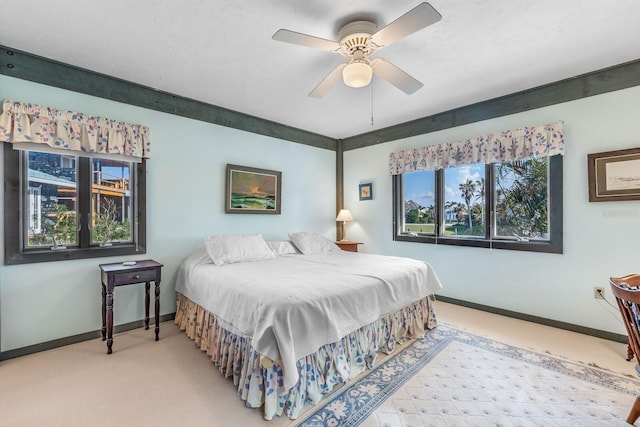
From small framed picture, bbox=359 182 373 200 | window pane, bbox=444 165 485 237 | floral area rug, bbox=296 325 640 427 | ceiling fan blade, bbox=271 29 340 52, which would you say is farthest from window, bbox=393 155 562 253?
ceiling fan blade, bbox=271 29 340 52

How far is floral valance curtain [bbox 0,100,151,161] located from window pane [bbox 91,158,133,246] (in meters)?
0.18

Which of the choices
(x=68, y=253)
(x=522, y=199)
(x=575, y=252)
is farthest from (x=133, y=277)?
(x=575, y=252)

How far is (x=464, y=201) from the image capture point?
3.82 metres

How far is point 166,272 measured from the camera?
3217 millimetres

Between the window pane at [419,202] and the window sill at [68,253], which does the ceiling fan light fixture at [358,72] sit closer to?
the window pane at [419,202]

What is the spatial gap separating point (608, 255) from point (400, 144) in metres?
2.69

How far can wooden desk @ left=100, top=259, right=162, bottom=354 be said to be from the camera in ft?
8.08

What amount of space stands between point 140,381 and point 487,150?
4.13 metres

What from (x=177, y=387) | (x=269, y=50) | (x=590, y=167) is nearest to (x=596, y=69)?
(x=590, y=167)

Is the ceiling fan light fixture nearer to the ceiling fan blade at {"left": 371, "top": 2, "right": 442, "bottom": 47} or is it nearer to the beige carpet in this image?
the ceiling fan blade at {"left": 371, "top": 2, "right": 442, "bottom": 47}

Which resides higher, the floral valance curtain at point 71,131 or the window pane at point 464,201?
the floral valance curtain at point 71,131

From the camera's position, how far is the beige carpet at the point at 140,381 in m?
1.71

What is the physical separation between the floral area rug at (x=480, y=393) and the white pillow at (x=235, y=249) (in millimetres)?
1714

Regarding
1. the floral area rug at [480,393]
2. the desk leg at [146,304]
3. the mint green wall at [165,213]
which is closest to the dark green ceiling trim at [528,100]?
the mint green wall at [165,213]
